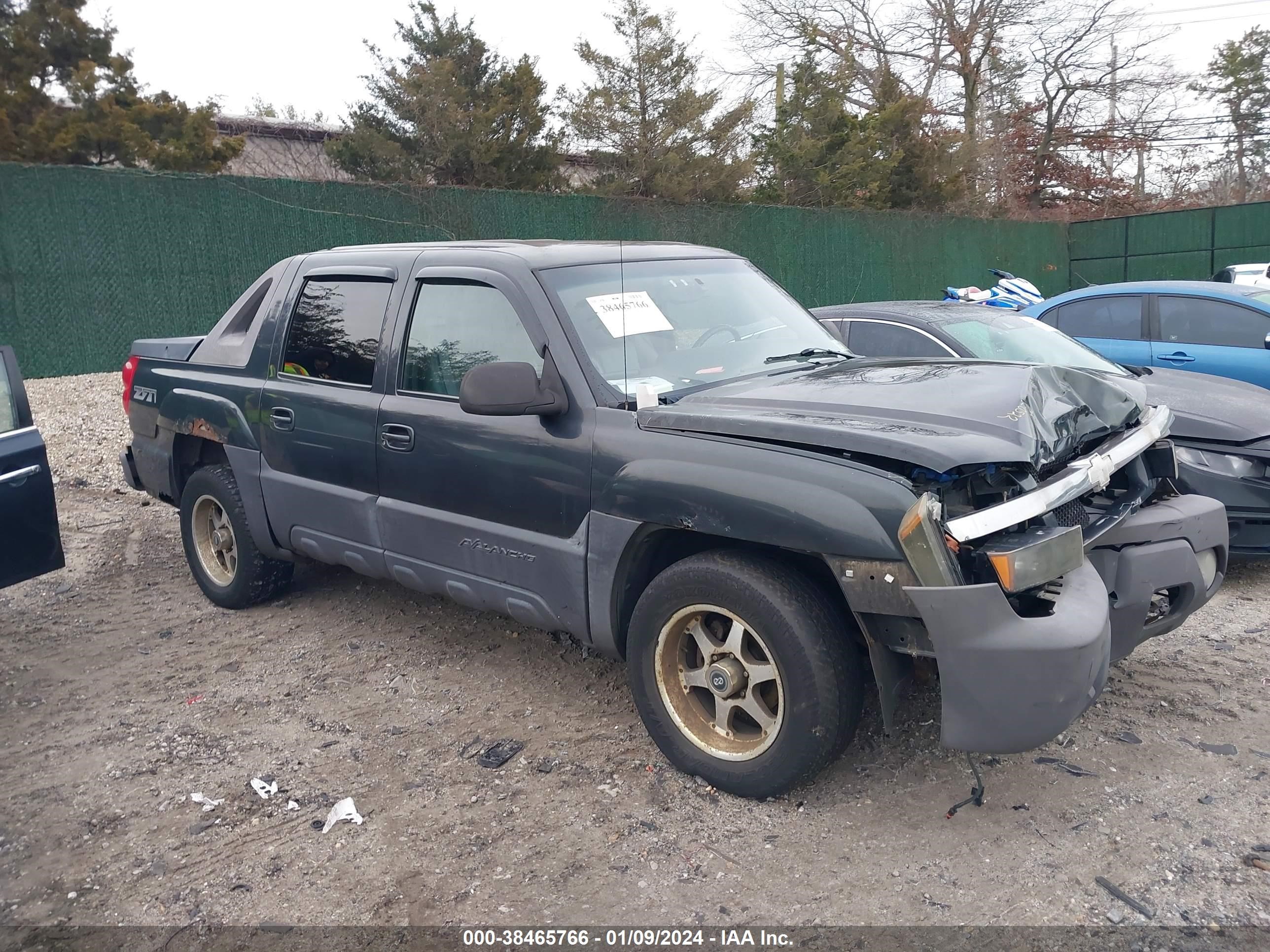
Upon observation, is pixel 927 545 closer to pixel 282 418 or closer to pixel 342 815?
pixel 342 815

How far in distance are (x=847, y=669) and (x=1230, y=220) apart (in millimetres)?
25730

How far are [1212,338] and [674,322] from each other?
5.86 metres

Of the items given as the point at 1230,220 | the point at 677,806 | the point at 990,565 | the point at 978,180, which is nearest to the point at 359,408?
the point at 677,806

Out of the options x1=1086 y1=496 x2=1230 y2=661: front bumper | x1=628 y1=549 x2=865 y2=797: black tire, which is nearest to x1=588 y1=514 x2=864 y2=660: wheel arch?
x1=628 y1=549 x2=865 y2=797: black tire

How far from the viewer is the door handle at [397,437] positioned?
13.7 ft

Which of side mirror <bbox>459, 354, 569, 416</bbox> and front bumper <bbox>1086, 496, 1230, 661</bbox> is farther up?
side mirror <bbox>459, 354, 569, 416</bbox>

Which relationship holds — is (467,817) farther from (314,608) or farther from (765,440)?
(314,608)

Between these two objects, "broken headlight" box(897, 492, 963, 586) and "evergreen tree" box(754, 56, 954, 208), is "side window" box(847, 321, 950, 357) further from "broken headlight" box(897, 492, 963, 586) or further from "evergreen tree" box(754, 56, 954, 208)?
"evergreen tree" box(754, 56, 954, 208)

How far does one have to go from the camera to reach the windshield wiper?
13.5 feet

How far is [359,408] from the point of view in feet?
14.4

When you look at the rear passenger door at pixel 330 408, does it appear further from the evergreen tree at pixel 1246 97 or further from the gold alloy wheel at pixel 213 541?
the evergreen tree at pixel 1246 97

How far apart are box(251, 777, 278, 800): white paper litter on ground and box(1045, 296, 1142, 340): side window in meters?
7.01

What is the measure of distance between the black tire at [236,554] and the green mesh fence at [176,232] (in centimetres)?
696

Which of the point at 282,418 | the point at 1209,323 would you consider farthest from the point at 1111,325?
the point at 282,418
